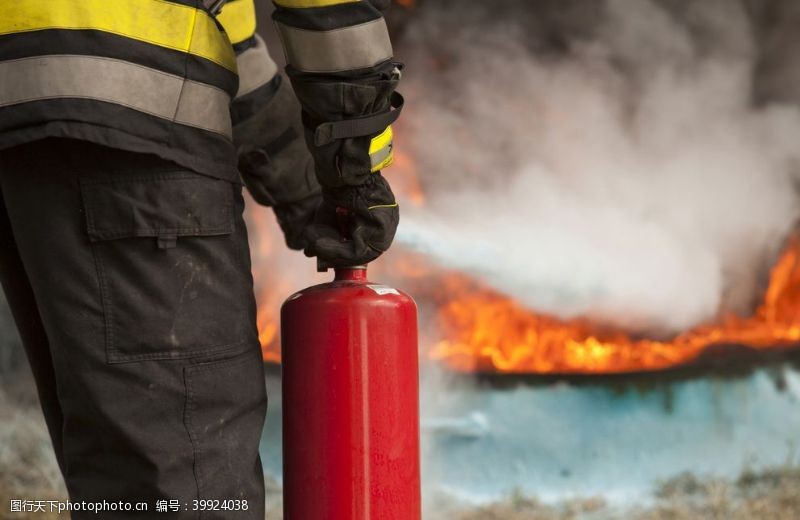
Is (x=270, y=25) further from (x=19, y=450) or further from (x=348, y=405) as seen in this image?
(x=348, y=405)

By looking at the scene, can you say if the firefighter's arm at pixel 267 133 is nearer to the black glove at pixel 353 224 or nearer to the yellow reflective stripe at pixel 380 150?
the black glove at pixel 353 224

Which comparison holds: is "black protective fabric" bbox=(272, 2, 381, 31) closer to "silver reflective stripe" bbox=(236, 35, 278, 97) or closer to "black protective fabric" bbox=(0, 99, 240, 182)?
"black protective fabric" bbox=(0, 99, 240, 182)

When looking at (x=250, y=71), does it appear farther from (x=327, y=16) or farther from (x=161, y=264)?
(x=161, y=264)

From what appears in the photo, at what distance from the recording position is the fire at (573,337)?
331cm

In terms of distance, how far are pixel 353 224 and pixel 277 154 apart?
52 cm

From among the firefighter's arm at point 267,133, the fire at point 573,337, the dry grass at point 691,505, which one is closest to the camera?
the firefighter's arm at point 267,133

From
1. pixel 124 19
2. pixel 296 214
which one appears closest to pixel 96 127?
pixel 124 19

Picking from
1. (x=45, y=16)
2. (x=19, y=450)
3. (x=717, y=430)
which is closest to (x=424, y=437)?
(x=717, y=430)

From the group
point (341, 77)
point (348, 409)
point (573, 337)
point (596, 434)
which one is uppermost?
point (341, 77)

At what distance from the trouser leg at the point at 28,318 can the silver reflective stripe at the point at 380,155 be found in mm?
721

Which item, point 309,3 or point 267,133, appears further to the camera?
point 267,133

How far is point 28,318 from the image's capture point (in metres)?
1.96

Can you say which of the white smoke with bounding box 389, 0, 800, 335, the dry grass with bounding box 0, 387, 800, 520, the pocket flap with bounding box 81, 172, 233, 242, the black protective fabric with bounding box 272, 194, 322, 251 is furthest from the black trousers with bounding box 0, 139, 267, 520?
the white smoke with bounding box 389, 0, 800, 335

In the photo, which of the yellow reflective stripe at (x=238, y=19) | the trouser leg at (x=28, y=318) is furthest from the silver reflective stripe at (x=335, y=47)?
the trouser leg at (x=28, y=318)
